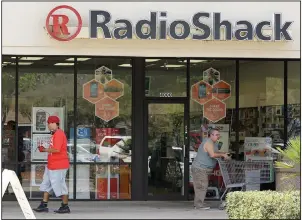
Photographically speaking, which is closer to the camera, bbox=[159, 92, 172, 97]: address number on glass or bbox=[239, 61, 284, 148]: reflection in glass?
bbox=[159, 92, 172, 97]: address number on glass

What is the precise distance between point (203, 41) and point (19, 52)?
3727mm

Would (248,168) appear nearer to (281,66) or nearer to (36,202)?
(281,66)

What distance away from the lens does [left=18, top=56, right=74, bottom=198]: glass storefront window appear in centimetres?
1501

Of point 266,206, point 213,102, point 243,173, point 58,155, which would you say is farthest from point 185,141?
point 266,206

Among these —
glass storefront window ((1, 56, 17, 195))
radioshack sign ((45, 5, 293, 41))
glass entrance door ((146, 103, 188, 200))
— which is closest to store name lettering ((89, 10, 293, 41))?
radioshack sign ((45, 5, 293, 41))

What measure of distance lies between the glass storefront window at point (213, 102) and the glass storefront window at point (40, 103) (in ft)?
9.32

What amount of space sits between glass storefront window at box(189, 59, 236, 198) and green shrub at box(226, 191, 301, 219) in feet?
17.0

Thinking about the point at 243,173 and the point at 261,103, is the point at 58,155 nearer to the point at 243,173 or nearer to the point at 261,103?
the point at 243,173

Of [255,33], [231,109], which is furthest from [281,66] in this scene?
[255,33]

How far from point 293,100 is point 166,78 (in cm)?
308

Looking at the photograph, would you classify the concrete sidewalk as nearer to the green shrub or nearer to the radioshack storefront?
the radioshack storefront

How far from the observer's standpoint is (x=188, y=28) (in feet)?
43.0

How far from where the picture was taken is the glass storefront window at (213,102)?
1548cm

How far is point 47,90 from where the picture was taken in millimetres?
15117
